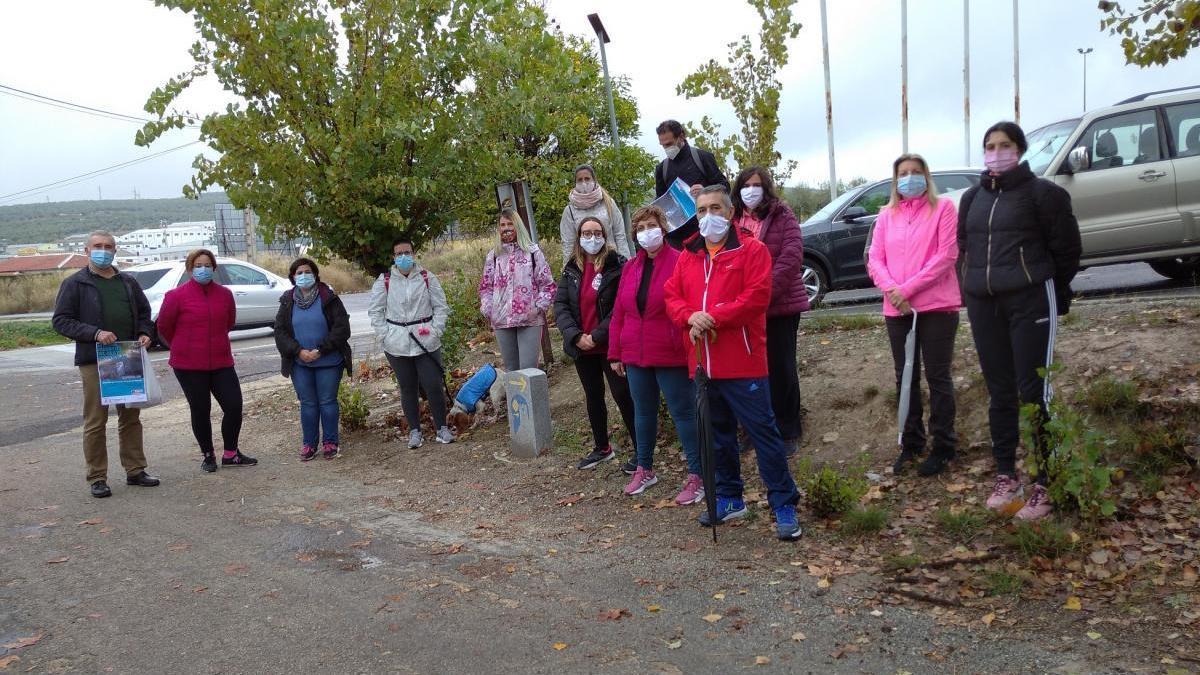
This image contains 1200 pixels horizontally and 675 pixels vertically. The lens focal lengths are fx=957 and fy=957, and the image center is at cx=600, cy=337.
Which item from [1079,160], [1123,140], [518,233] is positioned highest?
[1123,140]

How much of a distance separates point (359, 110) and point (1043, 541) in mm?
6852

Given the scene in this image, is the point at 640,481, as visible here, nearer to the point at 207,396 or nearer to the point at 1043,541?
the point at 1043,541

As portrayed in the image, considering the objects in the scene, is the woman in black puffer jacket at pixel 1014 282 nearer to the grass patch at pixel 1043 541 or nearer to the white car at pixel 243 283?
the grass patch at pixel 1043 541

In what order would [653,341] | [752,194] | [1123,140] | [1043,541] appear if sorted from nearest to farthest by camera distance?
[1043,541] < [653,341] < [752,194] < [1123,140]

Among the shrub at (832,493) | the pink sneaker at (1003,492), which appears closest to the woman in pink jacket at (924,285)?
the pink sneaker at (1003,492)

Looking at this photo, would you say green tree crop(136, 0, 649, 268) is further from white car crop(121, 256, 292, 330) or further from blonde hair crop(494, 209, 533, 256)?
white car crop(121, 256, 292, 330)

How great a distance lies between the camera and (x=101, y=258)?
299 inches

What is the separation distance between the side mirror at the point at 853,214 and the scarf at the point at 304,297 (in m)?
6.89

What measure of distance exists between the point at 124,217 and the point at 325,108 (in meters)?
156

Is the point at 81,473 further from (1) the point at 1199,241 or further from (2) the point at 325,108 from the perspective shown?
(1) the point at 1199,241

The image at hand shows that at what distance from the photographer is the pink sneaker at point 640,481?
262 inches

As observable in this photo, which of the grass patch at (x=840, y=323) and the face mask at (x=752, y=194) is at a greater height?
the face mask at (x=752, y=194)

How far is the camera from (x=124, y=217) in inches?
5782

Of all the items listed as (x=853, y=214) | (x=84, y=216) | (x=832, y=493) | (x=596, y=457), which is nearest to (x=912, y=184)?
(x=832, y=493)
